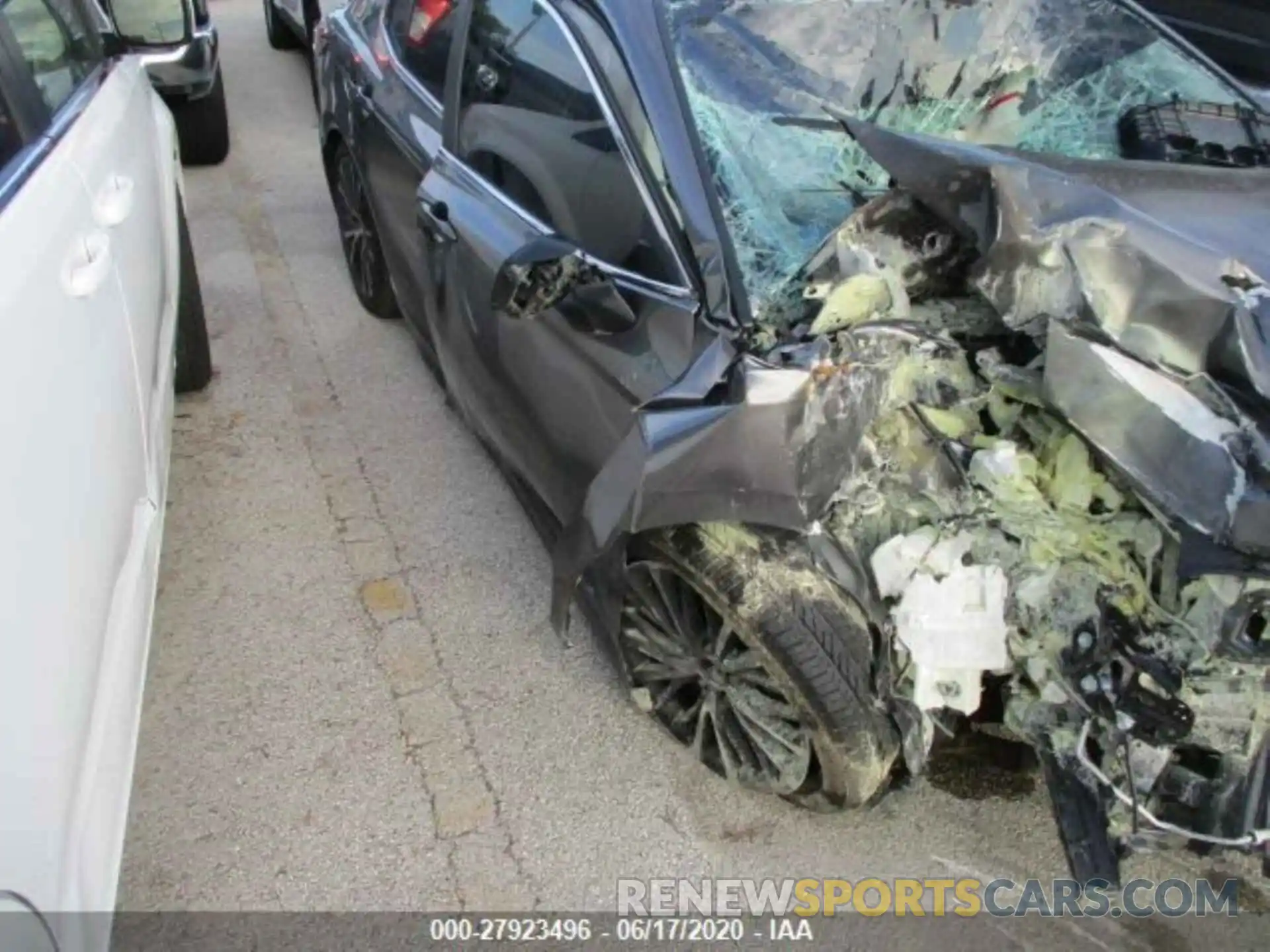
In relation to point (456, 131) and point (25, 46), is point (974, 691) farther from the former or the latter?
point (25, 46)

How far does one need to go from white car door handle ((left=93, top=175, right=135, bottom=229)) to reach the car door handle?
2.63ft

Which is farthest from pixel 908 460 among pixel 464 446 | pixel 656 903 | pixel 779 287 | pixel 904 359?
pixel 464 446

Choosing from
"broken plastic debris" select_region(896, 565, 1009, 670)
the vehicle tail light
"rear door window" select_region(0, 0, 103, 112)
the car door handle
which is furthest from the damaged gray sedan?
"rear door window" select_region(0, 0, 103, 112)

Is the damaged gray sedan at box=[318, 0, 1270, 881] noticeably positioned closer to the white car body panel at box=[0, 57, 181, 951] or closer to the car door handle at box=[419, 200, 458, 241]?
the car door handle at box=[419, 200, 458, 241]

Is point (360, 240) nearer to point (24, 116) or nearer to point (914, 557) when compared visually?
point (24, 116)

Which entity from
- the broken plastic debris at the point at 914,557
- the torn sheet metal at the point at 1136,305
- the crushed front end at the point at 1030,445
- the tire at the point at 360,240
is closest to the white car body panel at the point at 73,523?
the crushed front end at the point at 1030,445

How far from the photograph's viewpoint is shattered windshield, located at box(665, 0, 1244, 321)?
2459 mm

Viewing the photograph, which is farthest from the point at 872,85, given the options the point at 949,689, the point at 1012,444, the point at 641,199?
the point at 949,689

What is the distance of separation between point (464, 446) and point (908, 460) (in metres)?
2.07

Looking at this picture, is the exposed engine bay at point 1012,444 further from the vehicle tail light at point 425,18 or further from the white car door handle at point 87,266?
the vehicle tail light at point 425,18

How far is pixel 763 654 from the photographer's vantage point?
7.48ft

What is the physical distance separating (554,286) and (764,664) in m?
0.90

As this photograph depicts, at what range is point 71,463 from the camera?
182cm

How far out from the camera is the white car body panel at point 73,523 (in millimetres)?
1485
